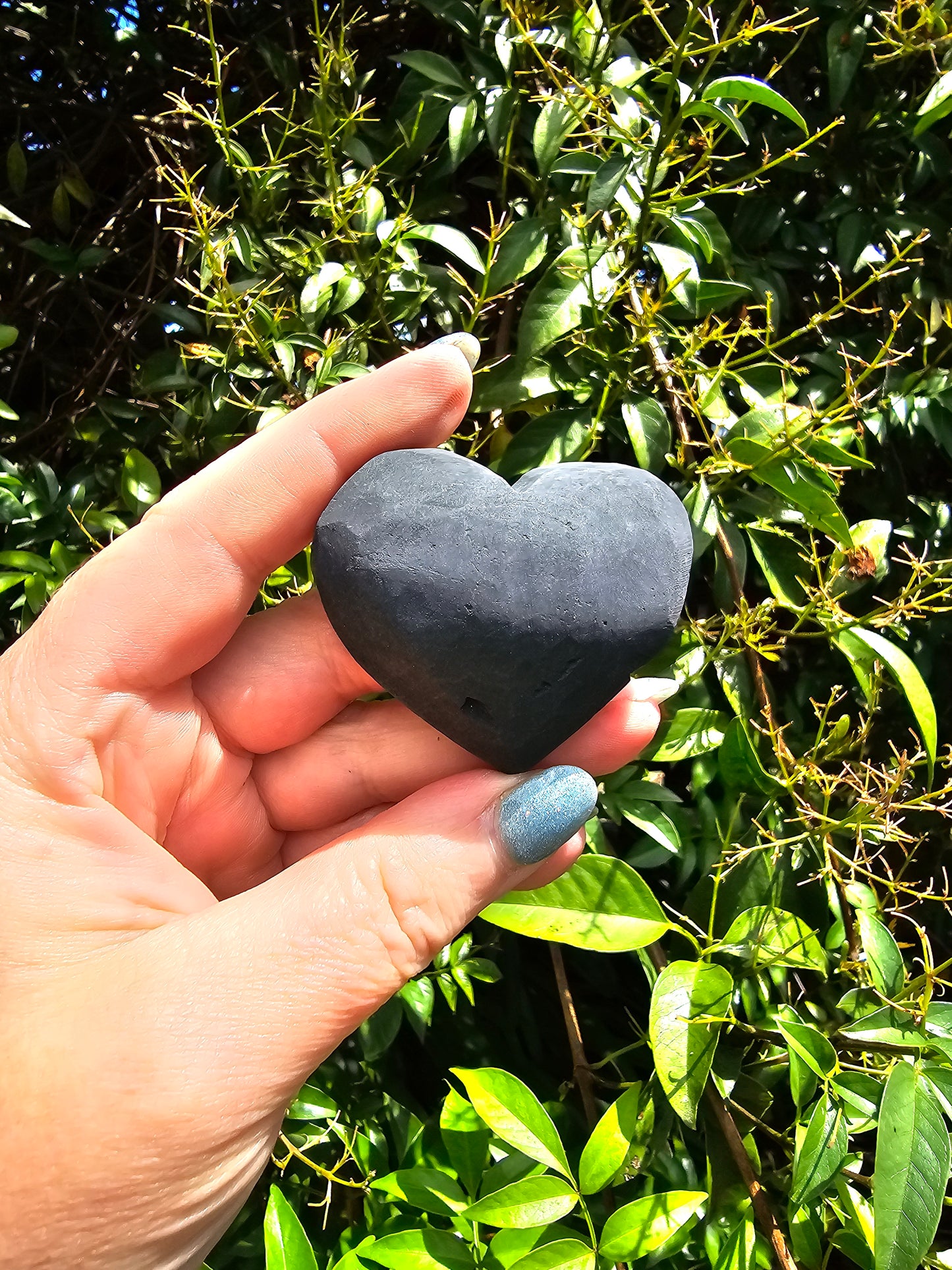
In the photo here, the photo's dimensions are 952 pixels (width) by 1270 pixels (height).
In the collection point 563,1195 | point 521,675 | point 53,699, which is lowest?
point 563,1195

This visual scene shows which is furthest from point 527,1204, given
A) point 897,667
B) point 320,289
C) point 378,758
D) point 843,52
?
point 843,52

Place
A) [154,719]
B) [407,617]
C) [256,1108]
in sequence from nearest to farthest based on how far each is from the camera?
[256,1108]
[407,617]
[154,719]

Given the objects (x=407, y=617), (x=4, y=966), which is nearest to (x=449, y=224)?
(x=407, y=617)

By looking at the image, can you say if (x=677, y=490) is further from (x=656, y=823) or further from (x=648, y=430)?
(x=656, y=823)

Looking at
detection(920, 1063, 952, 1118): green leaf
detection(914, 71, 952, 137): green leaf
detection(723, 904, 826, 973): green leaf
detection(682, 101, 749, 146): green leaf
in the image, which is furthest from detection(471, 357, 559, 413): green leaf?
detection(920, 1063, 952, 1118): green leaf

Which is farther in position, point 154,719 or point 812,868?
point 812,868

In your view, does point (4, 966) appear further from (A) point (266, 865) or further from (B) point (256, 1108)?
(A) point (266, 865)

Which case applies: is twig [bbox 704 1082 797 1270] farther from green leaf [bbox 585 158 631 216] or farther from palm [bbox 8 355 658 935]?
green leaf [bbox 585 158 631 216]
